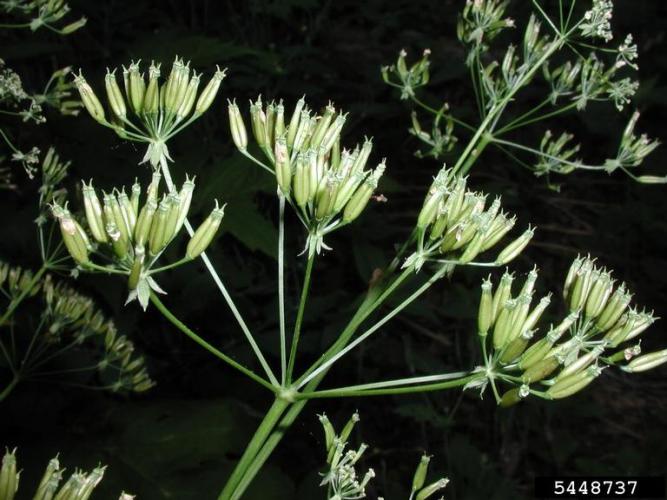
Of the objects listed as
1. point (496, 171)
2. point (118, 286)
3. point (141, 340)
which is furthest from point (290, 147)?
point (496, 171)

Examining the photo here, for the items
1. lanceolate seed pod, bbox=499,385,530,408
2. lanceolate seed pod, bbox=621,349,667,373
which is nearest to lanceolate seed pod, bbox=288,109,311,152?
lanceolate seed pod, bbox=499,385,530,408

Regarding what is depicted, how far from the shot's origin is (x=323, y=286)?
6938 mm

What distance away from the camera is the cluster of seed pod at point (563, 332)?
83.7 inches

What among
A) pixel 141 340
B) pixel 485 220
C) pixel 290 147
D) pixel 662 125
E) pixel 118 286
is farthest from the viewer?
pixel 662 125

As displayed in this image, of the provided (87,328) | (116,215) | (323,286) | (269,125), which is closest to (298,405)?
(116,215)

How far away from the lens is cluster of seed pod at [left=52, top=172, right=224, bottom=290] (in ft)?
6.89

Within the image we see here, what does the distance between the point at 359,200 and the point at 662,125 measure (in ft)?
28.9

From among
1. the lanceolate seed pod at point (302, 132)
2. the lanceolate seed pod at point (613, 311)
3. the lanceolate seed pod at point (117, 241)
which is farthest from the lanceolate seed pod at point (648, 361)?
the lanceolate seed pod at point (117, 241)

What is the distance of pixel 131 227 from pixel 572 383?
1.41 m

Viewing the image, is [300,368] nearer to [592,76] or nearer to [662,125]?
[592,76]

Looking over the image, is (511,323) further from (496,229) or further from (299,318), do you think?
(299,318)

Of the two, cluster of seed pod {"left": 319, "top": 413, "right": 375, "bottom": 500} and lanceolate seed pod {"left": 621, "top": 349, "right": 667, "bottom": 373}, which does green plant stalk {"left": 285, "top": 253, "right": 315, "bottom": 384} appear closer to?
cluster of seed pod {"left": 319, "top": 413, "right": 375, "bottom": 500}

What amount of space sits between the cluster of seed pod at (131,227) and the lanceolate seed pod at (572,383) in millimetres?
1149

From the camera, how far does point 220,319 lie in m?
5.10
